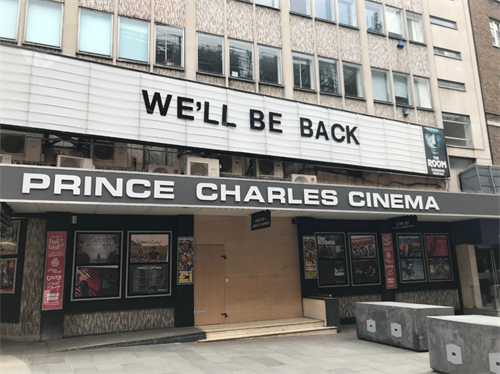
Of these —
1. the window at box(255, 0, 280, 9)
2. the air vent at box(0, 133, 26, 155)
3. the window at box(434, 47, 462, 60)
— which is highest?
the window at box(255, 0, 280, 9)

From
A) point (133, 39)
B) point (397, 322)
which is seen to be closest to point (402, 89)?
point (397, 322)

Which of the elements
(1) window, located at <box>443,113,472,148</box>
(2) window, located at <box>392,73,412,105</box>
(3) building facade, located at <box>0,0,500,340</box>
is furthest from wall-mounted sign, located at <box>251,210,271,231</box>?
(1) window, located at <box>443,113,472,148</box>

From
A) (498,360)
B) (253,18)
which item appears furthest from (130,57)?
(498,360)

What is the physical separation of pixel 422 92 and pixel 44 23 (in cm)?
1486

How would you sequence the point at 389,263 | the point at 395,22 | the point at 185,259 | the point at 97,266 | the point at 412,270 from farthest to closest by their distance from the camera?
the point at 395,22 → the point at 412,270 → the point at 389,263 → the point at 185,259 → the point at 97,266

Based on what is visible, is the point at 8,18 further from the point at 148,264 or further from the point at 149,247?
the point at 148,264

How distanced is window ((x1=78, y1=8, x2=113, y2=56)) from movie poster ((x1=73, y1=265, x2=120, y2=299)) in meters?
6.41

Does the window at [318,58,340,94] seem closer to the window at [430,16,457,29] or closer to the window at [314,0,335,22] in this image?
the window at [314,0,335,22]

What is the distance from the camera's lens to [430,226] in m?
17.1

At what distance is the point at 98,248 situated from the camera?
11703 mm

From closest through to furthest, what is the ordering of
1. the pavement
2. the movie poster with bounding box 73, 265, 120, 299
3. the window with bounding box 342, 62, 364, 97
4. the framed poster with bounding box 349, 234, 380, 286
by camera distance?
1. the pavement
2. the movie poster with bounding box 73, 265, 120, 299
3. the framed poster with bounding box 349, 234, 380, 286
4. the window with bounding box 342, 62, 364, 97

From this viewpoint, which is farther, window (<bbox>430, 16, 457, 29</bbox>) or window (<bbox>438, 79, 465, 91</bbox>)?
window (<bbox>430, 16, 457, 29</bbox>)

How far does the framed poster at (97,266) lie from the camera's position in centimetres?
1133

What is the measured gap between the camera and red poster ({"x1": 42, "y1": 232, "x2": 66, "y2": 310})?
10664 millimetres
